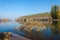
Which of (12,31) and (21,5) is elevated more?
(21,5)

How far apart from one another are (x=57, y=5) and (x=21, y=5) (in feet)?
3.56

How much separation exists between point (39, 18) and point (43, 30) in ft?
1.26

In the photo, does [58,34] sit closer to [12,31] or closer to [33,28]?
[33,28]

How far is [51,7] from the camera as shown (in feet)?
18.9

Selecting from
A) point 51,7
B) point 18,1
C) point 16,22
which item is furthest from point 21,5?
point 51,7

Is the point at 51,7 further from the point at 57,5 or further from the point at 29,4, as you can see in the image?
the point at 29,4

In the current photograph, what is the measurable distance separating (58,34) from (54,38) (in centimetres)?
17

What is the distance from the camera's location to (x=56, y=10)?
19.4ft

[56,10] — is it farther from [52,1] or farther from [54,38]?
[54,38]

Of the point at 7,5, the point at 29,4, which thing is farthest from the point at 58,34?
the point at 7,5

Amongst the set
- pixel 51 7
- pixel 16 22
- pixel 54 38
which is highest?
pixel 51 7

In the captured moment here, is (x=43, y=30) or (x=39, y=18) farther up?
(x=39, y=18)

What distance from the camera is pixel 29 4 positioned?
Result: 5.75 metres

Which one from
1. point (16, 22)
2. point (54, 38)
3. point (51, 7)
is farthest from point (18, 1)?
point (54, 38)
